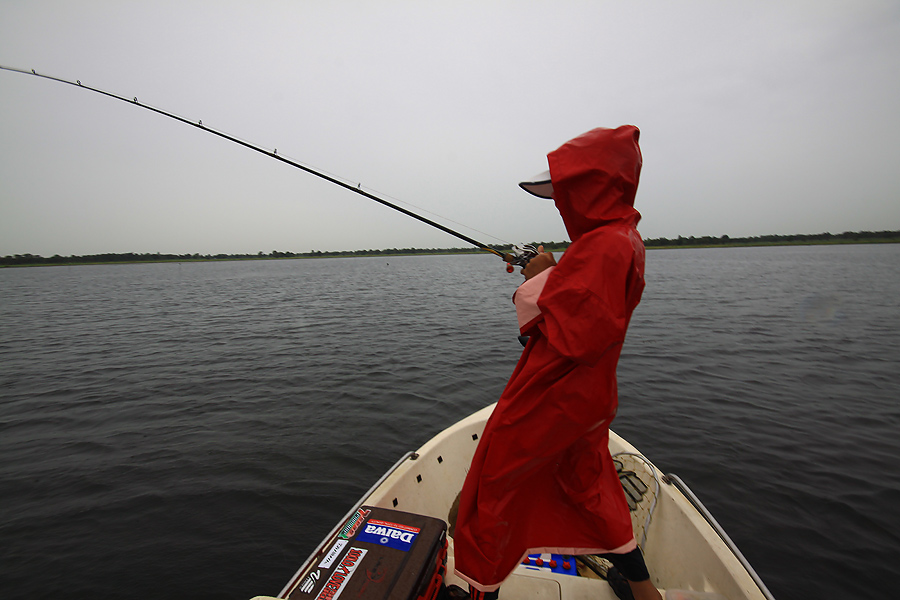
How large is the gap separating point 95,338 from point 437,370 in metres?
13.8

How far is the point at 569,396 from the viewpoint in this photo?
1.70m

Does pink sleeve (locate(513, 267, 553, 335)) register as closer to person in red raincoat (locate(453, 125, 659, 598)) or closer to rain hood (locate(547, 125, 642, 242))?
Result: person in red raincoat (locate(453, 125, 659, 598))

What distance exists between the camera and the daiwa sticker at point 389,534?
2.51 meters

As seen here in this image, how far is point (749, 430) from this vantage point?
698cm

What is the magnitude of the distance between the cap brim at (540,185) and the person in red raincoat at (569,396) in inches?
0.4

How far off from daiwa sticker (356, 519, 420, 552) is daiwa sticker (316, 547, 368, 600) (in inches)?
4.3

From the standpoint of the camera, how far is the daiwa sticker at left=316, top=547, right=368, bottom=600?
2.18 metres

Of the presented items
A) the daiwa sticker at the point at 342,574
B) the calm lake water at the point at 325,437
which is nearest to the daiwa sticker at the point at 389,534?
the daiwa sticker at the point at 342,574

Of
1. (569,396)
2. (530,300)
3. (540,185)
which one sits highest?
(540,185)

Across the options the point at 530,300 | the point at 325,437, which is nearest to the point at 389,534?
the point at 530,300

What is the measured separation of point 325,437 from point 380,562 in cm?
514

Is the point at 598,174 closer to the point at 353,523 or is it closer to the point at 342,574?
the point at 342,574

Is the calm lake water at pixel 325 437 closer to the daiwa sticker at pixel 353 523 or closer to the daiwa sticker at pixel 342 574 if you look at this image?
the daiwa sticker at pixel 353 523

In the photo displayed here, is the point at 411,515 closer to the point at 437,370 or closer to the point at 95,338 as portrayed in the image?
the point at 437,370
